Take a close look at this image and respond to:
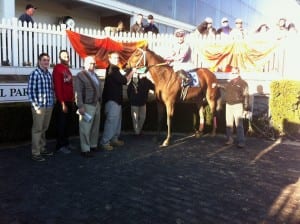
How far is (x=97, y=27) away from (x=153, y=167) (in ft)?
45.7

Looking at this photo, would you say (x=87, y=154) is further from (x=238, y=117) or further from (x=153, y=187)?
(x=238, y=117)

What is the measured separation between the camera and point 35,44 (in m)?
10.5

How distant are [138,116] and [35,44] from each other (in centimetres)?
382

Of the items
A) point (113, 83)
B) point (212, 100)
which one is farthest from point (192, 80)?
point (113, 83)

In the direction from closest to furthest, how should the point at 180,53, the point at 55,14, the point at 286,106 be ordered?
1. the point at 286,106
2. the point at 180,53
3. the point at 55,14

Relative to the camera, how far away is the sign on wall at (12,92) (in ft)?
29.1

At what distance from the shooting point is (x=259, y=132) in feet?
32.4

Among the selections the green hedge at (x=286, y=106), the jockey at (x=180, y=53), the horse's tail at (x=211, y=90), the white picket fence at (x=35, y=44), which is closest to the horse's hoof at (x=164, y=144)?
the horse's tail at (x=211, y=90)

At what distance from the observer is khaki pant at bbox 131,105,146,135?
9477mm

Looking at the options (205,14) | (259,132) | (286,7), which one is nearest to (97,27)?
(205,14)

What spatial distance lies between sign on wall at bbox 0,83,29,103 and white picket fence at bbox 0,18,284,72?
3.83 feet

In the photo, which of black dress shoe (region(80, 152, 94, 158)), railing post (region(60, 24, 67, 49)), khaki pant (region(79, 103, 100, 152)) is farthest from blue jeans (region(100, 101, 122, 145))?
railing post (region(60, 24, 67, 49))

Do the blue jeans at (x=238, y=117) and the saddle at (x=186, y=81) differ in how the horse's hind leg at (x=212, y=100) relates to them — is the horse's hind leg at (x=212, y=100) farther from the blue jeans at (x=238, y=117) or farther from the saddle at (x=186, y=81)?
the blue jeans at (x=238, y=117)

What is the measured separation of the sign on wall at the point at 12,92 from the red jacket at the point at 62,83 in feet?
7.72
